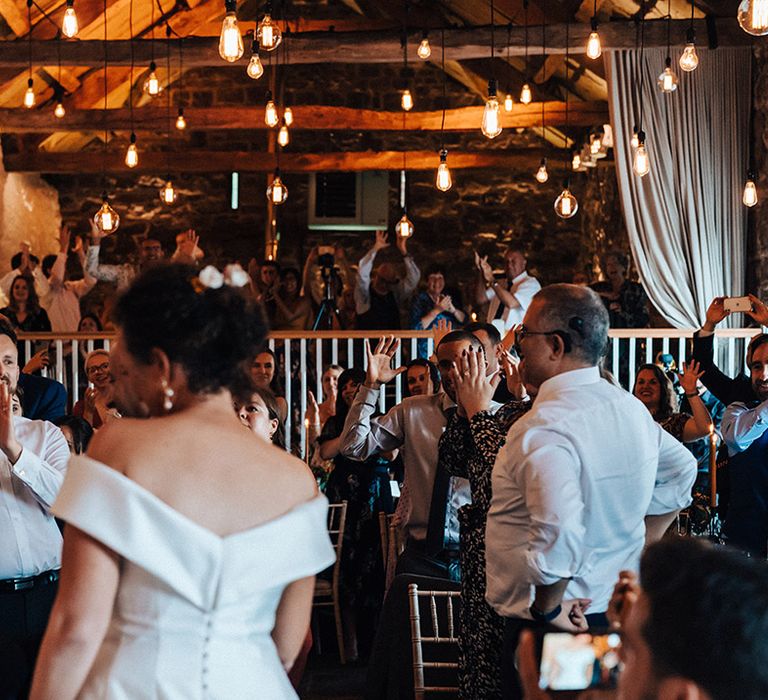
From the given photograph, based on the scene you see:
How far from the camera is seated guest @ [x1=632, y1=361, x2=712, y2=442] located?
4750mm

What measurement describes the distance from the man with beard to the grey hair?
2012 millimetres

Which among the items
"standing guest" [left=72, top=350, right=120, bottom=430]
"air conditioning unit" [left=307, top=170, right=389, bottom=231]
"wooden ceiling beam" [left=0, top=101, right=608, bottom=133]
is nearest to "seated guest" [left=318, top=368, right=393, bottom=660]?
"standing guest" [left=72, top=350, right=120, bottom=430]

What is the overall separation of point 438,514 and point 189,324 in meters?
2.13

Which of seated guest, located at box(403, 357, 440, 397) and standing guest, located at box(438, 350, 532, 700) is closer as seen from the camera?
standing guest, located at box(438, 350, 532, 700)

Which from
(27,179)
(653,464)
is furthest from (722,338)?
(27,179)

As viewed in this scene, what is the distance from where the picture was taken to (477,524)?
2762mm

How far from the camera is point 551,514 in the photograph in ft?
7.64

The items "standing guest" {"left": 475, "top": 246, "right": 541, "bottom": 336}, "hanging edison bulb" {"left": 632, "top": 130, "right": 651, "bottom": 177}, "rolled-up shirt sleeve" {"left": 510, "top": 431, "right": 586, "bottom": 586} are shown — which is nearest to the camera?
"rolled-up shirt sleeve" {"left": 510, "top": 431, "right": 586, "bottom": 586}

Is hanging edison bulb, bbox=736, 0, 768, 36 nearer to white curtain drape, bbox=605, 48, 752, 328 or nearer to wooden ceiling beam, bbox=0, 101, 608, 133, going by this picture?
white curtain drape, bbox=605, 48, 752, 328

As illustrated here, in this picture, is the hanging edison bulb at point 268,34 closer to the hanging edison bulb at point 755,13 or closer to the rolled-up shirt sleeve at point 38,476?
the hanging edison bulb at point 755,13

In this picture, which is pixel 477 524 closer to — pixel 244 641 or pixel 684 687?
pixel 244 641

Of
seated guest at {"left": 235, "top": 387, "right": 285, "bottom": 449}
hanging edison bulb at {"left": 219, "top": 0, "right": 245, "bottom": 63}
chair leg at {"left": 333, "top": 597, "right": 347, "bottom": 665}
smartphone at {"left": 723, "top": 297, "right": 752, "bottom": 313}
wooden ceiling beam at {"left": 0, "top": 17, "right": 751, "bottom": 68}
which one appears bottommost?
chair leg at {"left": 333, "top": 597, "right": 347, "bottom": 665}

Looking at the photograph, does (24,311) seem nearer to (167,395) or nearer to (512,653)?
(512,653)

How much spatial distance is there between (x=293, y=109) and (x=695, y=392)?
21.3ft
